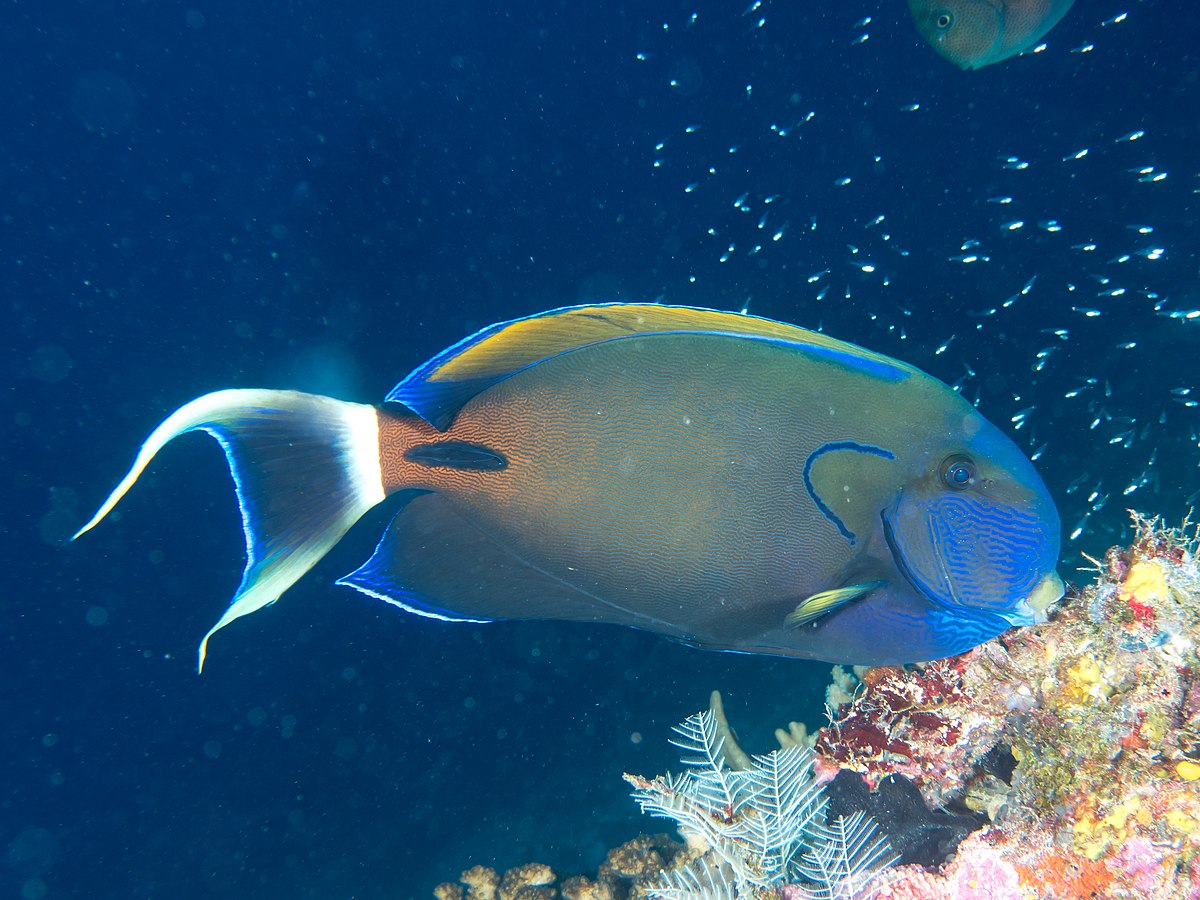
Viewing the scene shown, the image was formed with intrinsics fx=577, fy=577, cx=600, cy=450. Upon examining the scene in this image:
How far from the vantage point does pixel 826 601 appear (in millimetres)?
1327

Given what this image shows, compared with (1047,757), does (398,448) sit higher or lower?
higher

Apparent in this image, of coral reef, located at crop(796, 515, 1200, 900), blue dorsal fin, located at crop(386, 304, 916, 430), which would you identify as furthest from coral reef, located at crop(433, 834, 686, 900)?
blue dorsal fin, located at crop(386, 304, 916, 430)

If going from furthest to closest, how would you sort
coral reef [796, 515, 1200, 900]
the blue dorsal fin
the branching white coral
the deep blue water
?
the deep blue water → the branching white coral → coral reef [796, 515, 1200, 900] → the blue dorsal fin

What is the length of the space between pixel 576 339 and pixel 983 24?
3344mm

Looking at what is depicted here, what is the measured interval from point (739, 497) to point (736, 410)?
212 mm

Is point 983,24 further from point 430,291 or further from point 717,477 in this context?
point 430,291

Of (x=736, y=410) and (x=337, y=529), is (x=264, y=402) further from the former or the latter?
(x=736, y=410)

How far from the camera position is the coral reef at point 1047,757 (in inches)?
77.0

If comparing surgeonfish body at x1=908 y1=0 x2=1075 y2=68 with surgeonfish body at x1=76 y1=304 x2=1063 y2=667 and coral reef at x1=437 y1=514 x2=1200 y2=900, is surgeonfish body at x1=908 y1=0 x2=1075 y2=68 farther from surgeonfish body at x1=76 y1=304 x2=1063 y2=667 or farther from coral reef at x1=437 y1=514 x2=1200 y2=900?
surgeonfish body at x1=76 y1=304 x2=1063 y2=667

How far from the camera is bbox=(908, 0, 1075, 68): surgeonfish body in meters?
3.01

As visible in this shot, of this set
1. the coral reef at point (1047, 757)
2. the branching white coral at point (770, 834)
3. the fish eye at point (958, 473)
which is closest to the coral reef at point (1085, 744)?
the coral reef at point (1047, 757)

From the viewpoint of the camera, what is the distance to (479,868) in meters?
4.89

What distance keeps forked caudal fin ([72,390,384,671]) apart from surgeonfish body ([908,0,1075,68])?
12.1 ft

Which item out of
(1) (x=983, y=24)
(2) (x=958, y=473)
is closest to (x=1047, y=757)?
(2) (x=958, y=473)
